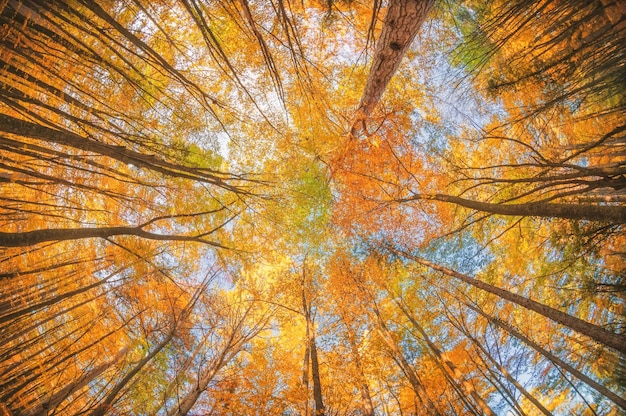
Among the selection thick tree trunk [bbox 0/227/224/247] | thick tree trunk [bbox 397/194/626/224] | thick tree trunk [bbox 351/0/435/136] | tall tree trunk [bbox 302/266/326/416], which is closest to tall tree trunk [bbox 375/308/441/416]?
tall tree trunk [bbox 302/266/326/416]

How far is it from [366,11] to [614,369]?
33.9 ft

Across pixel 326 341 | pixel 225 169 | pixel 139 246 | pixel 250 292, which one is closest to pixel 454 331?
pixel 326 341

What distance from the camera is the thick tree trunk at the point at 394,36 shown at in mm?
3254

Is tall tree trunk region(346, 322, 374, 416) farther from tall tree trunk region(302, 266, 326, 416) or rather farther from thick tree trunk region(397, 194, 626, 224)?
thick tree trunk region(397, 194, 626, 224)

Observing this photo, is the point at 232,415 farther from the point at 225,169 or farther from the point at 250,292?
the point at 225,169

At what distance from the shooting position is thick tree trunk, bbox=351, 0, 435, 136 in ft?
10.7

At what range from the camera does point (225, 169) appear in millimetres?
9094

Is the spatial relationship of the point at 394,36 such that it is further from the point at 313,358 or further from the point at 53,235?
the point at 313,358

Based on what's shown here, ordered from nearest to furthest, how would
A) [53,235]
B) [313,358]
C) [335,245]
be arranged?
[53,235], [313,358], [335,245]

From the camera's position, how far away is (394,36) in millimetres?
3646

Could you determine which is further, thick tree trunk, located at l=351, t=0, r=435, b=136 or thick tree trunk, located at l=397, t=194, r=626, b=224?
thick tree trunk, located at l=351, t=0, r=435, b=136

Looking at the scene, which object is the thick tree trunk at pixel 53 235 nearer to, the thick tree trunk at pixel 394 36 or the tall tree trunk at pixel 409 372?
the thick tree trunk at pixel 394 36

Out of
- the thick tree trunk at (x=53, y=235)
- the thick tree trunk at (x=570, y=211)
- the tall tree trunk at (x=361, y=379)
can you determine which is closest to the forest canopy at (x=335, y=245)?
the tall tree trunk at (x=361, y=379)

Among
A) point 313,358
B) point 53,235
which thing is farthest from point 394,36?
point 313,358
